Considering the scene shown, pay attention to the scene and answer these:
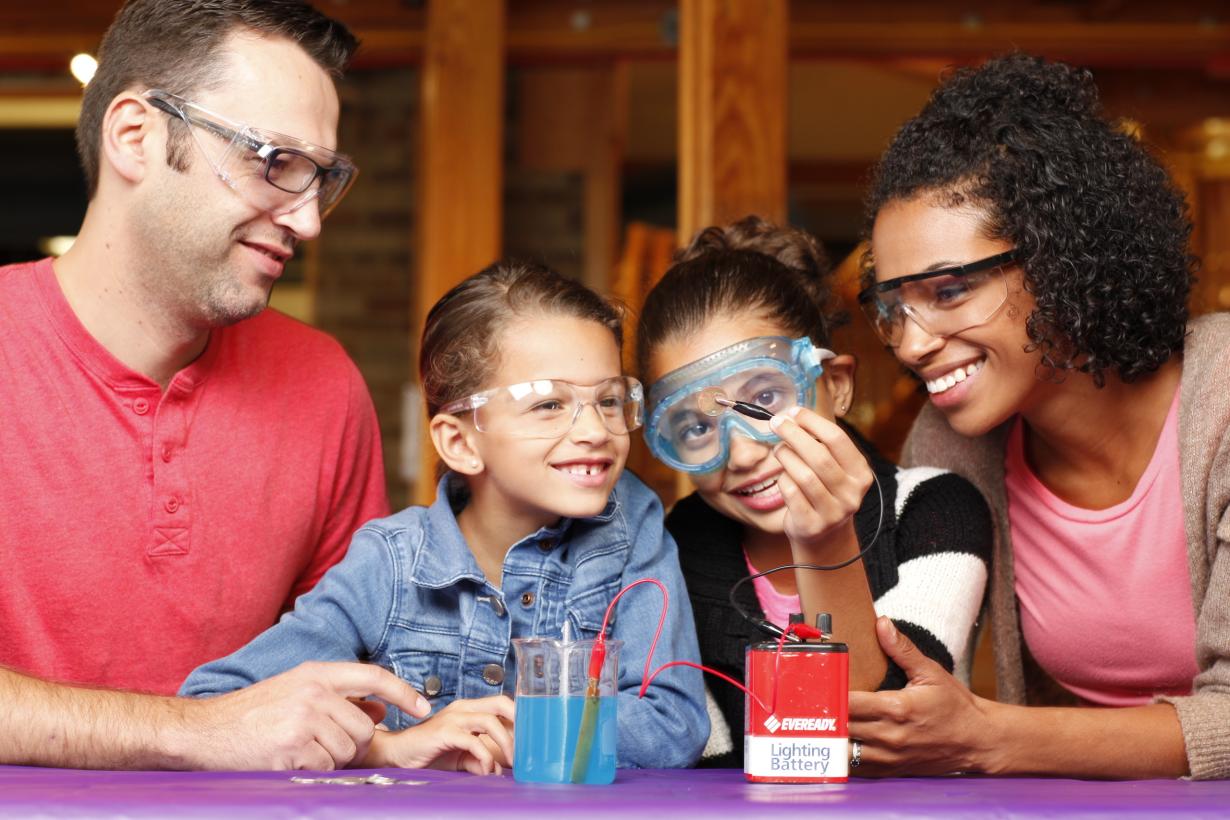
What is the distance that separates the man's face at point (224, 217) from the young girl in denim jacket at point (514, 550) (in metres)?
0.37

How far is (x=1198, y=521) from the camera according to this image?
2355 mm

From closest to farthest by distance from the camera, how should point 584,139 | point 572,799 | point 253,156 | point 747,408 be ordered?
point 572,799
point 747,408
point 253,156
point 584,139

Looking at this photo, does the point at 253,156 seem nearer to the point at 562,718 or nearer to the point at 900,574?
the point at 562,718

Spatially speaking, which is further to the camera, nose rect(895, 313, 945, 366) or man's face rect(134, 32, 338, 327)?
man's face rect(134, 32, 338, 327)

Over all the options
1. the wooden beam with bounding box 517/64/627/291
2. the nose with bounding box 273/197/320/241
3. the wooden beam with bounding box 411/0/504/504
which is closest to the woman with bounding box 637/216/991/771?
the nose with bounding box 273/197/320/241

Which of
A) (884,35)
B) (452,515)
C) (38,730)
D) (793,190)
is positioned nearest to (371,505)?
(452,515)

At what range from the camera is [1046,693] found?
282 centimetres

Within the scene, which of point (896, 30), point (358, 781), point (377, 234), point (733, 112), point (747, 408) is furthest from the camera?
point (377, 234)

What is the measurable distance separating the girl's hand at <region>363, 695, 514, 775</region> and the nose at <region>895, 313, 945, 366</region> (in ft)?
2.96

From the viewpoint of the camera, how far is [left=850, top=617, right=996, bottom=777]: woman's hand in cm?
200

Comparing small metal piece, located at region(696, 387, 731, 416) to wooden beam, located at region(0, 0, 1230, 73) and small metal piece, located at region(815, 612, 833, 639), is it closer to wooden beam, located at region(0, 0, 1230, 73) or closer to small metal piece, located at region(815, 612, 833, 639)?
small metal piece, located at region(815, 612, 833, 639)

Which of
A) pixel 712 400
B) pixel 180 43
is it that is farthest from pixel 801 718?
pixel 180 43

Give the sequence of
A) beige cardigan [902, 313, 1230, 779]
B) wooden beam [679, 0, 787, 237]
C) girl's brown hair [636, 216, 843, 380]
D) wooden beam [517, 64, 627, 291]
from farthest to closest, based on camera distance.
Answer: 1. wooden beam [517, 64, 627, 291]
2. wooden beam [679, 0, 787, 237]
3. girl's brown hair [636, 216, 843, 380]
4. beige cardigan [902, 313, 1230, 779]

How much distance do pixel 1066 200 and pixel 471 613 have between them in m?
1.19
